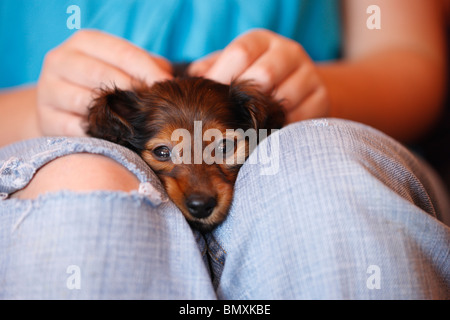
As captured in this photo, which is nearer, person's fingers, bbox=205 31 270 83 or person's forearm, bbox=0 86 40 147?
person's fingers, bbox=205 31 270 83

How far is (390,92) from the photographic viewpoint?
7.75 ft

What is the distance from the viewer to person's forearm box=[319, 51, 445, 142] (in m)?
2.24

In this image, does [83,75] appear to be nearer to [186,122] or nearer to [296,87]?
[186,122]

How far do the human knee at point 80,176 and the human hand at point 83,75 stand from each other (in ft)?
2.41

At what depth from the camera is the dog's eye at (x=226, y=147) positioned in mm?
1770

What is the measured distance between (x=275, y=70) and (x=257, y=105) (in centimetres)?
18

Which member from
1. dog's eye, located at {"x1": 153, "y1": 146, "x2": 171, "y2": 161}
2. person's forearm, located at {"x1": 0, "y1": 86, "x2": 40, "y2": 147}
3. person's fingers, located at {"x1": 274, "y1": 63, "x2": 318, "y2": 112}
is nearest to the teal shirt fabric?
person's forearm, located at {"x1": 0, "y1": 86, "x2": 40, "y2": 147}

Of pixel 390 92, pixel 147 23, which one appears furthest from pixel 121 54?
pixel 390 92

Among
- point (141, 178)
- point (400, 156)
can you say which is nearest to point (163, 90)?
point (141, 178)

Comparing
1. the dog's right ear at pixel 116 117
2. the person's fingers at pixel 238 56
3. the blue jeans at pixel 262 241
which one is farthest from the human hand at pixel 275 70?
the blue jeans at pixel 262 241

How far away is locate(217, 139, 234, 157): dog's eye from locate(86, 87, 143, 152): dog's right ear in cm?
34

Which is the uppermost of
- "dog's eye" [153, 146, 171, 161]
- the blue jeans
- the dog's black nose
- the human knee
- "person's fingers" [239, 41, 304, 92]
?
"person's fingers" [239, 41, 304, 92]

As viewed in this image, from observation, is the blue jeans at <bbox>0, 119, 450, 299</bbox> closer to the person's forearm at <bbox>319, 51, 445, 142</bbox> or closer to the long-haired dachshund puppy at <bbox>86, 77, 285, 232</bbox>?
the long-haired dachshund puppy at <bbox>86, 77, 285, 232</bbox>

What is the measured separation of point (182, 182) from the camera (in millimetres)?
1567
